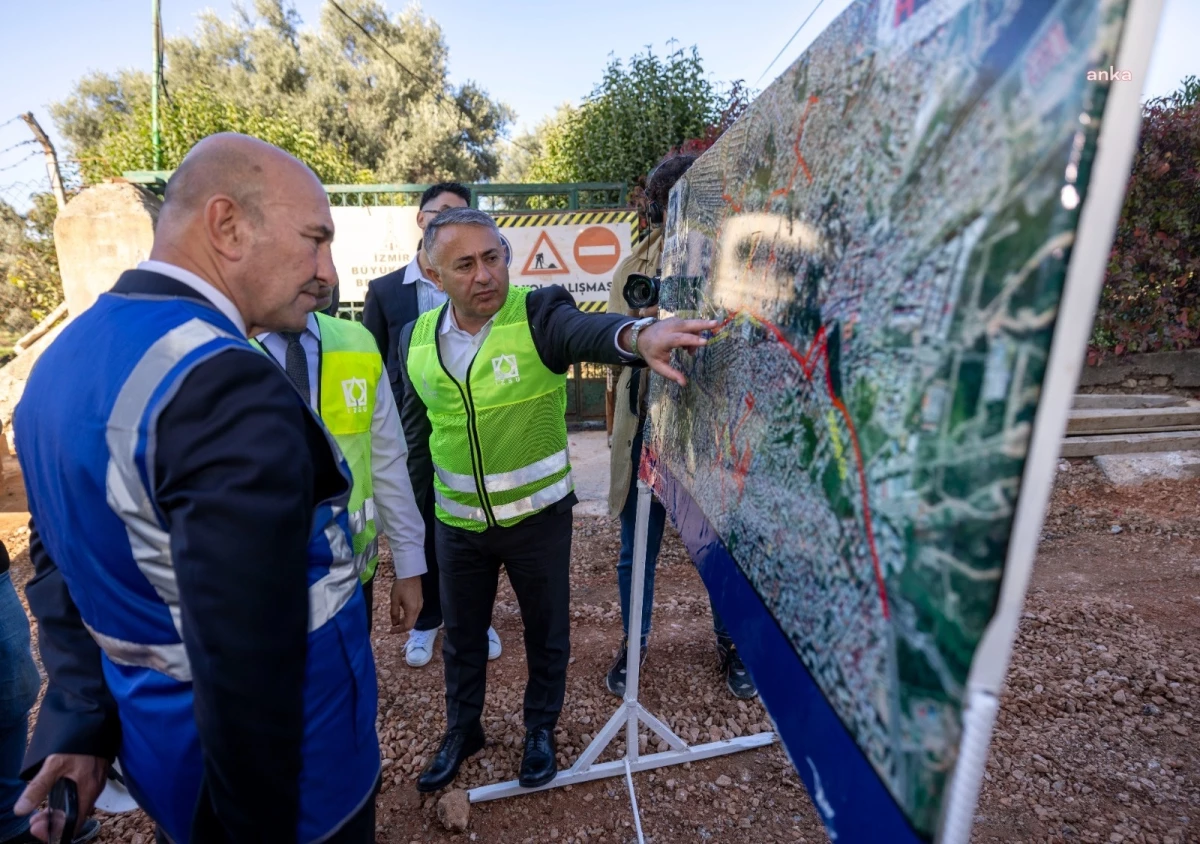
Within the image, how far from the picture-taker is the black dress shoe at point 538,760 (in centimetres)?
250

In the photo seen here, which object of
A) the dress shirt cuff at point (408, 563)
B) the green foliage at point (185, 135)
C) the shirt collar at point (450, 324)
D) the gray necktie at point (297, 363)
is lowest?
the dress shirt cuff at point (408, 563)

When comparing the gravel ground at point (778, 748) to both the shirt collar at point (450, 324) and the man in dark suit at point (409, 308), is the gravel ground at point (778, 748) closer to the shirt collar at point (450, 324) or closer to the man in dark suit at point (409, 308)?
the man in dark suit at point (409, 308)

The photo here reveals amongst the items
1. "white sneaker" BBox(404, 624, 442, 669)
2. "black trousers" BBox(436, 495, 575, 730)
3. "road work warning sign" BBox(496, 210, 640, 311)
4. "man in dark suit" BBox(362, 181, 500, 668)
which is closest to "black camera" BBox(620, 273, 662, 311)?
"black trousers" BBox(436, 495, 575, 730)

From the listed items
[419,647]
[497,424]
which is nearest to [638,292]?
[497,424]

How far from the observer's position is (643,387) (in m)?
2.69

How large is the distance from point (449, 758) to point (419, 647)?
35.5 inches

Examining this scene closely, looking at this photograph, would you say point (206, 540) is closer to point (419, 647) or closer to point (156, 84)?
point (419, 647)

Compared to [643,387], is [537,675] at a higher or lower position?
lower

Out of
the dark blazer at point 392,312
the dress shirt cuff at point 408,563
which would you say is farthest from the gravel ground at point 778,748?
the dark blazer at point 392,312

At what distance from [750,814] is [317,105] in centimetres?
1994

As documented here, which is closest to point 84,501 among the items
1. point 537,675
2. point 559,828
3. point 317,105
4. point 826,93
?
point 826,93

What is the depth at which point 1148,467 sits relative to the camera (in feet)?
18.2

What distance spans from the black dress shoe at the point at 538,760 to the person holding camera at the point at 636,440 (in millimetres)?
486

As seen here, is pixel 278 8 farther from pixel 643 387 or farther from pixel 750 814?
pixel 750 814
